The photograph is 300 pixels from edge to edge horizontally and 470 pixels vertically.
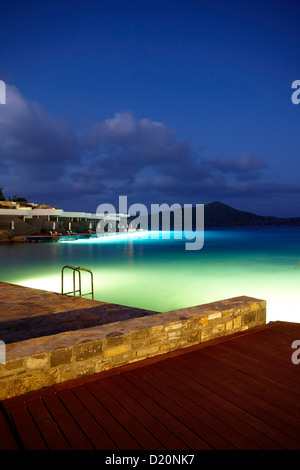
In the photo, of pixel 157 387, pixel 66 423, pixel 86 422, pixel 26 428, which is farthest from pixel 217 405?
pixel 26 428

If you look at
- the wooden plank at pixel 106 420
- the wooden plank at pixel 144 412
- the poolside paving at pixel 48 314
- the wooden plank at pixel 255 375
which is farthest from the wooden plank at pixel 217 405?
the poolside paving at pixel 48 314

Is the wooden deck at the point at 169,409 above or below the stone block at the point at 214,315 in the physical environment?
below

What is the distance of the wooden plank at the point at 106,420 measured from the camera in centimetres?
192

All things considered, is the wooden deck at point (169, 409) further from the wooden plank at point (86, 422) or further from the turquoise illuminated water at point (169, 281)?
the turquoise illuminated water at point (169, 281)

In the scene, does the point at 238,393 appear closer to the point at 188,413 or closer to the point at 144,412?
the point at 188,413

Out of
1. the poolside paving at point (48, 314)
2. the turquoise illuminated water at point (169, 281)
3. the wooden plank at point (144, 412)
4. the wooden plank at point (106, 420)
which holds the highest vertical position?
the wooden plank at point (106, 420)

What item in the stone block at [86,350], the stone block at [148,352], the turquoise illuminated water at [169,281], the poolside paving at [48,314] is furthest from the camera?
the turquoise illuminated water at [169,281]

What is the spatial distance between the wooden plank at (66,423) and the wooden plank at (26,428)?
16cm

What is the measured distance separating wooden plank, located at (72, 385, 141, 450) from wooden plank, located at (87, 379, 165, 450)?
3 cm

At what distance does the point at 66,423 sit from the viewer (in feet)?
6.90

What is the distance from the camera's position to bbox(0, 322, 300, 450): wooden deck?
1953 millimetres

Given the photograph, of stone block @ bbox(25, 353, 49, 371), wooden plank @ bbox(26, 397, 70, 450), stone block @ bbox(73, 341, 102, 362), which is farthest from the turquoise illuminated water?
wooden plank @ bbox(26, 397, 70, 450)

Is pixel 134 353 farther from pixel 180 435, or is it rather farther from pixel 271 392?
pixel 271 392

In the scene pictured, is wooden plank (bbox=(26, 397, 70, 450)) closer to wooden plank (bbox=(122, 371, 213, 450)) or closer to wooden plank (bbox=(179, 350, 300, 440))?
wooden plank (bbox=(122, 371, 213, 450))
